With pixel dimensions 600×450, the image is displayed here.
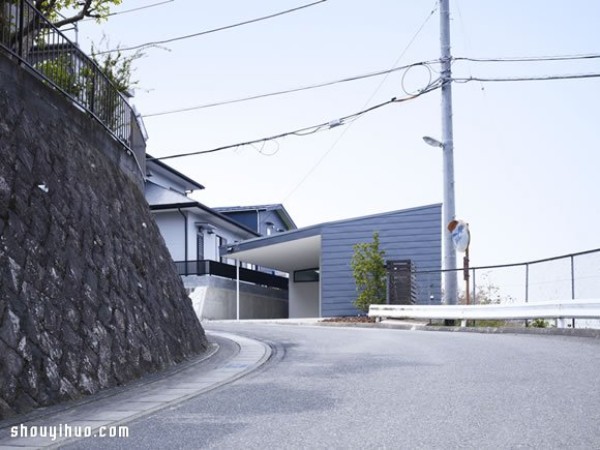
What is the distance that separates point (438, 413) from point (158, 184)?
3235cm

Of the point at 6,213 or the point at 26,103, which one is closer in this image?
the point at 6,213

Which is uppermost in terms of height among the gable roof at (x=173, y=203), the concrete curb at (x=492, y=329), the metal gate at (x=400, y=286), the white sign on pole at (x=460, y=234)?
the gable roof at (x=173, y=203)

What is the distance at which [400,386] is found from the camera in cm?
791

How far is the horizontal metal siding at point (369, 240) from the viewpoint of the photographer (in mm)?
29359

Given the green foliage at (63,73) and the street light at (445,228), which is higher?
the green foliage at (63,73)

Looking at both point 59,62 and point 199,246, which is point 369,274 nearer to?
point 199,246

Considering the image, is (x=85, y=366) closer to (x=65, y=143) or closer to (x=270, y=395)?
(x=270, y=395)

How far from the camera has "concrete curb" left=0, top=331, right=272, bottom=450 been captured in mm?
5953

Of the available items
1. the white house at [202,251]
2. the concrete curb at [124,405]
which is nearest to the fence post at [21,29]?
the concrete curb at [124,405]

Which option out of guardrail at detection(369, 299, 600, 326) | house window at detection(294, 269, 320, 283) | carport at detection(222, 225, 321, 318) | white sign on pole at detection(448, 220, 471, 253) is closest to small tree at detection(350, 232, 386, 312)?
guardrail at detection(369, 299, 600, 326)

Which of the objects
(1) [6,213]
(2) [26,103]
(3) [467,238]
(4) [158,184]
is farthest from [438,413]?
(4) [158,184]

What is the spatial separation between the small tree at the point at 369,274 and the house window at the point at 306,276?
31.9 ft

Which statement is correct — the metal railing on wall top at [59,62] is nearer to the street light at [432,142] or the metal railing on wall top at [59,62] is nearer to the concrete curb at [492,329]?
the street light at [432,142]

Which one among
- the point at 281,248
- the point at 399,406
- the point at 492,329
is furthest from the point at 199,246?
the point at 399,406
